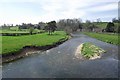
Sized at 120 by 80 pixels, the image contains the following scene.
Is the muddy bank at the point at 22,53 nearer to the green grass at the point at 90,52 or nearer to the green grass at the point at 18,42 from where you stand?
the green grass at the point at 18,42

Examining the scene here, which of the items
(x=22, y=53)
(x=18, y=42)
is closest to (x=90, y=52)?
(x=22, y=53)

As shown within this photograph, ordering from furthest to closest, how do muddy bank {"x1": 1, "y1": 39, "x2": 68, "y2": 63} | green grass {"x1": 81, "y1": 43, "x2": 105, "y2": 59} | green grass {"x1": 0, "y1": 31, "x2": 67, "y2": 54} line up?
green grass {"x1": 0, "y1": 31, "x2": 67, "y2": 54}
green grass {"x1": 81, "y1": 43, "x2": 105, "y2": 59}
muddy bank {"x1": 1, "y1": 39, "x2": 68, "y2": 63}

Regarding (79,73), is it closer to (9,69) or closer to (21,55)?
(9,69)

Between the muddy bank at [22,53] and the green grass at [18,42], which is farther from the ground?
the green grass at [18,42]

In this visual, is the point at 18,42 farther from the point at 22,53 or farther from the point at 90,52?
Result: the point at 90,52

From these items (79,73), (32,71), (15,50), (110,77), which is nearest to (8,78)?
(32,71)

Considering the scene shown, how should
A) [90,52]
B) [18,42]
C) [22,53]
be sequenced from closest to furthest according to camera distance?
[22,53]
[90,52]
[18,42]

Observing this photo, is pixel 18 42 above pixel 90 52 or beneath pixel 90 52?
above

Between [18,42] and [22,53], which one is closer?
[22,53]

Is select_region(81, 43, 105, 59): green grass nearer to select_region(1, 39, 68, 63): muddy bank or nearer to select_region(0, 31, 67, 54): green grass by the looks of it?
select_region(1, 39, 68, 63): muddy bank

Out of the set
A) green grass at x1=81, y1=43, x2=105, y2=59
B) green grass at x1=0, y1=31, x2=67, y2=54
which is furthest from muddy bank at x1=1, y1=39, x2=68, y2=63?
green grass at x1=81, y1=43, x2=105, y2=59

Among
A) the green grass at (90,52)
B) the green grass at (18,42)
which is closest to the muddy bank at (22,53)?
the green grass at (18,42)
